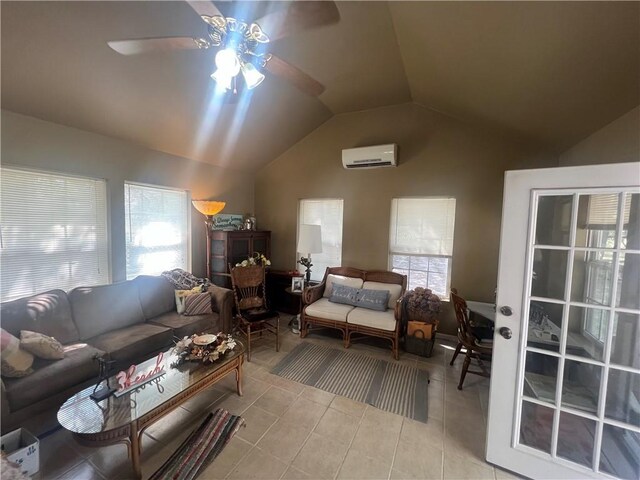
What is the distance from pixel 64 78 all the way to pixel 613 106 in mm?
4168

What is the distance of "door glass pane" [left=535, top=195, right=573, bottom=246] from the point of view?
152cm

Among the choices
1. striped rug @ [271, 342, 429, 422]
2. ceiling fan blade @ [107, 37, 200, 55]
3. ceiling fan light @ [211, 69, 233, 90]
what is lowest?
striped rug @ [271, 342, 429, 422]

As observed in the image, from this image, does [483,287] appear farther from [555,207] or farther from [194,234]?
[194,234]

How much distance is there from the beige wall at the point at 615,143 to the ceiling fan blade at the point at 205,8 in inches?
108

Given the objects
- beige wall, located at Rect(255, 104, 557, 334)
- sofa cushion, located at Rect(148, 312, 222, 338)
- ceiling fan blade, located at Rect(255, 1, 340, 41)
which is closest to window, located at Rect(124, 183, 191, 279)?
sofa cushion, located at Rect(148, 312, 222, 338)

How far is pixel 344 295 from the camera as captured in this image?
3.61m

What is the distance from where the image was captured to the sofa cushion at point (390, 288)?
354 cm

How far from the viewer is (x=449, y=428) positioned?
2.03 m

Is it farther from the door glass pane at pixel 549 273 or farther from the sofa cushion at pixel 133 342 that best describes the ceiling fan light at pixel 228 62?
the sofa cushion at pixel 133 342

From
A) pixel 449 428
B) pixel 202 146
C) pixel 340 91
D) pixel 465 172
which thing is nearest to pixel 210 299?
pixel 202 146

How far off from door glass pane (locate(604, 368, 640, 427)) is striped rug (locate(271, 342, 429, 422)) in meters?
1.15

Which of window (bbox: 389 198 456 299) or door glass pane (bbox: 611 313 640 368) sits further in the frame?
window (bbox: 389 198 456 299)

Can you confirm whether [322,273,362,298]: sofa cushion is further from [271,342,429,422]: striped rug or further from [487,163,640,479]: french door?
[487,163,640,479]: french door

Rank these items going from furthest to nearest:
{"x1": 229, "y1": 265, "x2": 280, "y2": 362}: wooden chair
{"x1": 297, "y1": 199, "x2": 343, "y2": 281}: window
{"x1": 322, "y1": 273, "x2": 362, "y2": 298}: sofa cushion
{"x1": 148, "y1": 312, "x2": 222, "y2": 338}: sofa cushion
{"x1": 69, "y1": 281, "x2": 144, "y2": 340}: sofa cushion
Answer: {"x1": 297, "y1": 199, "x2": 343, "y2": 281}: window < {"x1": 322, "y1": 273, "x2": 362, "y2": 298}: sofa cushion < {"x1": 229, "y1": 265, "x2": 280, "y2": 362}: wooden chair < {"x1": 148, "y1": 312, "x2": 222, "y2": 338}: sofa cushion < {"x1": 69, "y1": 281, "x2": 144, "y2": 340}: sofa cushion
